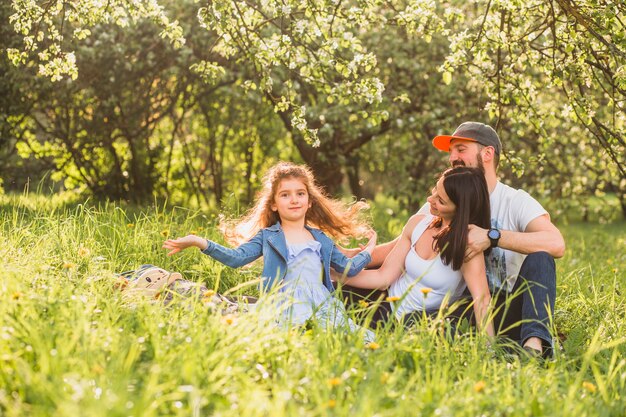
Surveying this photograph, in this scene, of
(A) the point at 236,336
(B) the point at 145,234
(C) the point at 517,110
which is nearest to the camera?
(A) the point at 236,336

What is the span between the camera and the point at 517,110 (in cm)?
609

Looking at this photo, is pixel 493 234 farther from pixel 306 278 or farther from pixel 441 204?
pixel 306 278

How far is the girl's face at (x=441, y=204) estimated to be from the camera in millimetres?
4227

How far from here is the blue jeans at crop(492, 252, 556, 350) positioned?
3910 mm

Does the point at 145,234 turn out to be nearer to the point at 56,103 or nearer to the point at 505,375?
the point at 505,375

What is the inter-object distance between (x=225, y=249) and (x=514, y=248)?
5.27 ft

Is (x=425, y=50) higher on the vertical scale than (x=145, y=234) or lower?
higher

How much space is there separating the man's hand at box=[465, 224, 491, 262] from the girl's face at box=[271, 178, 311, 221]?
981mm

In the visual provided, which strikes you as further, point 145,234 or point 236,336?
point 145,234

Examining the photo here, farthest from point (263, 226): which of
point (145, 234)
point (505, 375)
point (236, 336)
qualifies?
point (505, 375)

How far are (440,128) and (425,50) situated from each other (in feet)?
3.80

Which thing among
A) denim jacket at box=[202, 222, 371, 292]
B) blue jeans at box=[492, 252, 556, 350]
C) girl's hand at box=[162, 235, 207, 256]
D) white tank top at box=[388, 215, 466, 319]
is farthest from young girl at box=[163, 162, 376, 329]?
blue jeans at box=[492, 252, 556, 350]

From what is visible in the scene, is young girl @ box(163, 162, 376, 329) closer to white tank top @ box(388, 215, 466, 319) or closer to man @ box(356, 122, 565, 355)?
white tank top @ box(388, 215, 466, 319)

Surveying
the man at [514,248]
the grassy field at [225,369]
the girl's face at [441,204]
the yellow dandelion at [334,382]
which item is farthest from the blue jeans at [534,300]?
the yellow dandelion at [334,382]
